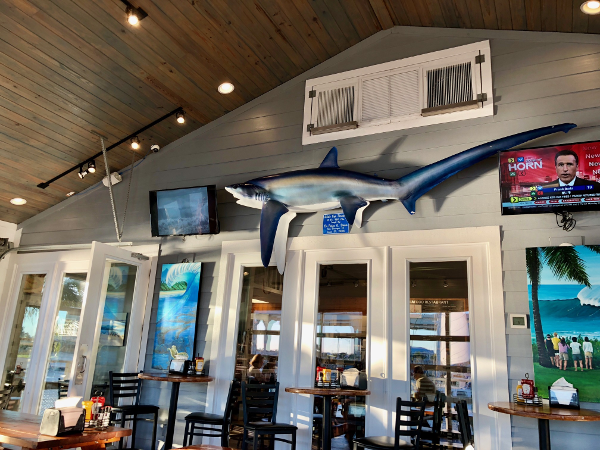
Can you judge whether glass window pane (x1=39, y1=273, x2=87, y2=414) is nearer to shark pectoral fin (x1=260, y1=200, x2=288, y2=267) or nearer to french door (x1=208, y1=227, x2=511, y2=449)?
french door (x1=208, y1=227, x2=511, y2=449)

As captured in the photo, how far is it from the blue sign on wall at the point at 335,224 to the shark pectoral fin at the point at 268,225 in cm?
40

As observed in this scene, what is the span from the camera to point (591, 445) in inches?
132

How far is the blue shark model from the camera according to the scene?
4062 mm

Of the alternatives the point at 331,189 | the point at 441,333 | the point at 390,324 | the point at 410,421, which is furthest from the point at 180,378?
the point at 441,333

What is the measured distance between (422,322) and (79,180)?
14.1 ft

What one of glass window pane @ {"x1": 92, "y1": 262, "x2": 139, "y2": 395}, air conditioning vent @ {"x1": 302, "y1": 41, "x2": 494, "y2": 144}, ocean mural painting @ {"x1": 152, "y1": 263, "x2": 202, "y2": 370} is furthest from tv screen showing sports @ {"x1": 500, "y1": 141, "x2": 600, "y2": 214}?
glass window pane @ {"x1": 92, "y1": 262, "x2": 139, "y2": 395}

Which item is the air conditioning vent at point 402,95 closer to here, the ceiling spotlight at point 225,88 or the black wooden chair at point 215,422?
the ceiling spotlight at point 225,88

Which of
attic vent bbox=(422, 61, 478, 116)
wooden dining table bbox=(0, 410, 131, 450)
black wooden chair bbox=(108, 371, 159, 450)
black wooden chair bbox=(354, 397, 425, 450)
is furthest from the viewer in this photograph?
black wooden chair bbox=(108, 371, 159, 450)

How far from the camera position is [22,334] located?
19.6 feet

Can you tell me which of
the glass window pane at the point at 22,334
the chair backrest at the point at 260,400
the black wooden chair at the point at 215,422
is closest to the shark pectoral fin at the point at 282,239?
the chair backrest at the point at 260,400

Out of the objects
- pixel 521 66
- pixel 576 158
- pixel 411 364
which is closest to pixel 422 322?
pixel 411 364

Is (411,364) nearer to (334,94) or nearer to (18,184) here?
(334,94)

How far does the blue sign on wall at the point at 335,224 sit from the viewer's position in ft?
15.1

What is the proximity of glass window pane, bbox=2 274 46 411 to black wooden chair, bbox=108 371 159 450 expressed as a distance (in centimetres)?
137
